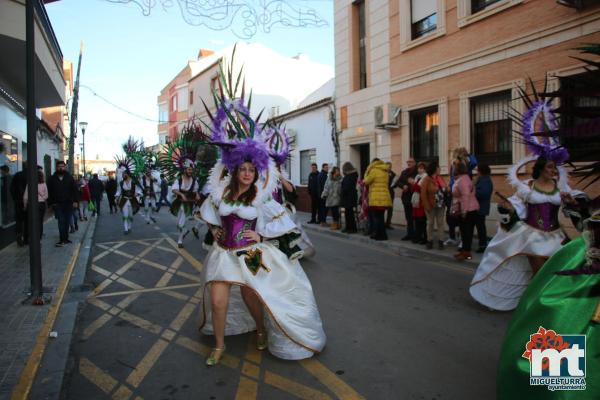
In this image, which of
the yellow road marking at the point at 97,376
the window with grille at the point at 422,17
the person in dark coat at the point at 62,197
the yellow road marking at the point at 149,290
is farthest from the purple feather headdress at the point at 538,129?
the person in dark coat at the point at 62,197

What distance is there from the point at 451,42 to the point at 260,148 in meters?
9.22

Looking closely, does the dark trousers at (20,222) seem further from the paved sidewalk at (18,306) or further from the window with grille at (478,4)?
the window with grille at (478,4)

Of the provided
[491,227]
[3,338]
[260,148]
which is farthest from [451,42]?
[3,338]

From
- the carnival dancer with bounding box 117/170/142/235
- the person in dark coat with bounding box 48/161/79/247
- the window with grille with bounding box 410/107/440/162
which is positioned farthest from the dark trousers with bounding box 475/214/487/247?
Result: the carnival dancer with bounding box 117/170/142/235

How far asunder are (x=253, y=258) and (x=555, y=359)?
88.5 inches

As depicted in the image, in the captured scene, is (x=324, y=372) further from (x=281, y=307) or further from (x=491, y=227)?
(x=491, y=227)

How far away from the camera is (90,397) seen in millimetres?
3260

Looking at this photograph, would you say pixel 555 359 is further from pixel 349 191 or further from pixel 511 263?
pixel 349 191

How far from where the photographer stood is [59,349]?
156 inches

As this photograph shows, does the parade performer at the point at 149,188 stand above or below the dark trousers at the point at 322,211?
above

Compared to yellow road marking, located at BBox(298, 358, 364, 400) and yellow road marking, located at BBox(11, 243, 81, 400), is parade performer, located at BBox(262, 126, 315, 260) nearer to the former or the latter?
yellow road marking, located at BBox(298, 358, 364, 400)

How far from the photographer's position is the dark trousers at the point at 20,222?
9.65 meters

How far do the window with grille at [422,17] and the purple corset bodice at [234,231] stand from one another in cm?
1035

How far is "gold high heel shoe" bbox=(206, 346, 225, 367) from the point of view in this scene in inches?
145
